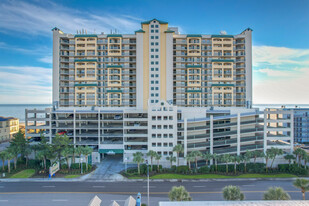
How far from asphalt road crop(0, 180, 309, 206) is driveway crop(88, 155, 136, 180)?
3.10 meters

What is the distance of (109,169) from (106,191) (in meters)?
12.6

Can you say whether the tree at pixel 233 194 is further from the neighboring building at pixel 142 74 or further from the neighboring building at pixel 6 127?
the neighboring building at pixel 6 127

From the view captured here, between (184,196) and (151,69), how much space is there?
46.8 m

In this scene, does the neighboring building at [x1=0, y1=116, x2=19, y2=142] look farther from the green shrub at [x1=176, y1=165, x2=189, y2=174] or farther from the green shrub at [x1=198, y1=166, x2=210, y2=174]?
the green shrub at [x1=198, y1=166, x2=210, y2=174]

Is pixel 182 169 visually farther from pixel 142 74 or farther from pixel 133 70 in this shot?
pixel 133 70

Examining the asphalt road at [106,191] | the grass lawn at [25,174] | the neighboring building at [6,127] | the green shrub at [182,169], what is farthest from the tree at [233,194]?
the neighboring building at [6,127]

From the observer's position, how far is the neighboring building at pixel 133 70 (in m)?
66.1

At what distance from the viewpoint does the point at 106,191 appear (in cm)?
3809

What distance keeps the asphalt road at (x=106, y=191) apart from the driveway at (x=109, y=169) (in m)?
3.10

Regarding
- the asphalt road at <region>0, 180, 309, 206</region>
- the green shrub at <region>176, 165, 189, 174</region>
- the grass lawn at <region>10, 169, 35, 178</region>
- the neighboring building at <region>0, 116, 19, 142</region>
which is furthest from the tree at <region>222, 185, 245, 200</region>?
the neighboring building at <region>0, 116, 19, 142</region>

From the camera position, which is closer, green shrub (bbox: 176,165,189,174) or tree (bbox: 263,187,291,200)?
tree (bbox: 263,187,291,200)

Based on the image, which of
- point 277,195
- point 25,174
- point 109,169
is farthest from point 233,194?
point 25,174

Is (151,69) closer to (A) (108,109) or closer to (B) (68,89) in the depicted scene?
(A) (108,109)

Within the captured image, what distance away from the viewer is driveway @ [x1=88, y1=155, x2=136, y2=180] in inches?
1779
